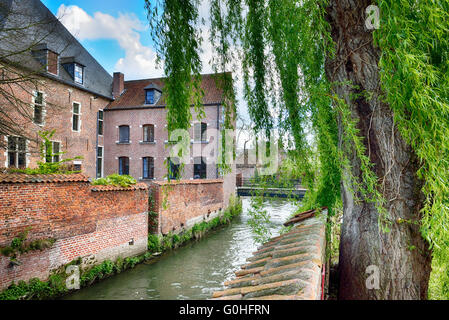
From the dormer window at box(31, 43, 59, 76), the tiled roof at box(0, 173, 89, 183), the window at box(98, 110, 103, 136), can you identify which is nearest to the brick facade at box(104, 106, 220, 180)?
the window at box(98, 110, 103, 136)

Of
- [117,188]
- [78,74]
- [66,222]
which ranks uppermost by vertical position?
[78,74]

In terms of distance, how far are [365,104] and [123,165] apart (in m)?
21.2

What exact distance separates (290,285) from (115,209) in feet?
27.9

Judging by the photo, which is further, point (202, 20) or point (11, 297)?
point (11, 297)

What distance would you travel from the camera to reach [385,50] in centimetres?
168

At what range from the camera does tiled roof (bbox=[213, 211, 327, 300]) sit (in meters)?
1.34

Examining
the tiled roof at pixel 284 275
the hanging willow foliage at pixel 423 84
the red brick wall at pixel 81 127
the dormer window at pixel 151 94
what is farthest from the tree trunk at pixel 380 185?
the dormer window at pixel 151 94

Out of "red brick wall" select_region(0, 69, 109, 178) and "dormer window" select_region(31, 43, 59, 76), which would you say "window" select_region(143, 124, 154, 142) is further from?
"dormer window" select_region(31, 43, 59, 76)

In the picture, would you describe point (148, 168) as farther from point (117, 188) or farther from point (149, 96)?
point (117, 188)

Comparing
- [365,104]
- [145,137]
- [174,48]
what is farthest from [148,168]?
[365,104]

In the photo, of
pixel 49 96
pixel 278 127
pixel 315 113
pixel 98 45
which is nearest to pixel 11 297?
pixel 98 45

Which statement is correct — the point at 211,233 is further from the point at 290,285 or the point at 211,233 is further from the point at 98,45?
the point at 290,285

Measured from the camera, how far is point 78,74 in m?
18.5

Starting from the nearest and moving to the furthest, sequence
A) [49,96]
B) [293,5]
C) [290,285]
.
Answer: [290,285] < [293,5] < [49,96]
